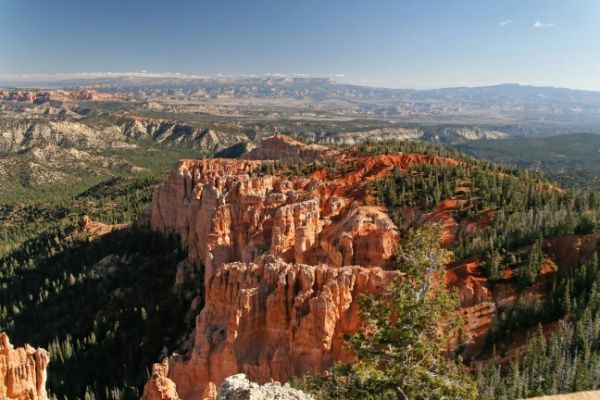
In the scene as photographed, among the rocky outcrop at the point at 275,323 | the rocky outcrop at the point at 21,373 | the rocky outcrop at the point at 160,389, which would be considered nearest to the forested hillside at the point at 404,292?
the rocky outcrop at the point at 275,323

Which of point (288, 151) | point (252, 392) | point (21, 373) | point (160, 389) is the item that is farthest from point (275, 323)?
point (288, 151)

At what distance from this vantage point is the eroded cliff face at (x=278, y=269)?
32531mm

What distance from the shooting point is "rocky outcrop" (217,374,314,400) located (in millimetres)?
15172

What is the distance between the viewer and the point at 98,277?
6581cm

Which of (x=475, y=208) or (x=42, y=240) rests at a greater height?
(x=475, y=208)

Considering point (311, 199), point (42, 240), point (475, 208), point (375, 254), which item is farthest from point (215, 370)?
point (42, 240)

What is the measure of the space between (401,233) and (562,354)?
67.4 feet

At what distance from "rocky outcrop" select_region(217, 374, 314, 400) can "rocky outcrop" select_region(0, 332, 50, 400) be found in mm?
12619

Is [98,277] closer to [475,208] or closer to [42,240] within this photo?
[42,240]

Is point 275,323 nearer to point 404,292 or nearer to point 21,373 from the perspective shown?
point 21,373

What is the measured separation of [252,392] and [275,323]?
62.9 feet

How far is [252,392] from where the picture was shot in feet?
50.0

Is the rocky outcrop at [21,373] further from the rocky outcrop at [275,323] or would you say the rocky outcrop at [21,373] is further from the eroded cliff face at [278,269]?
the rocky outcrop at [275,323]

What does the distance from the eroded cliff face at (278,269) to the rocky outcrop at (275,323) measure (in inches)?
2.6
